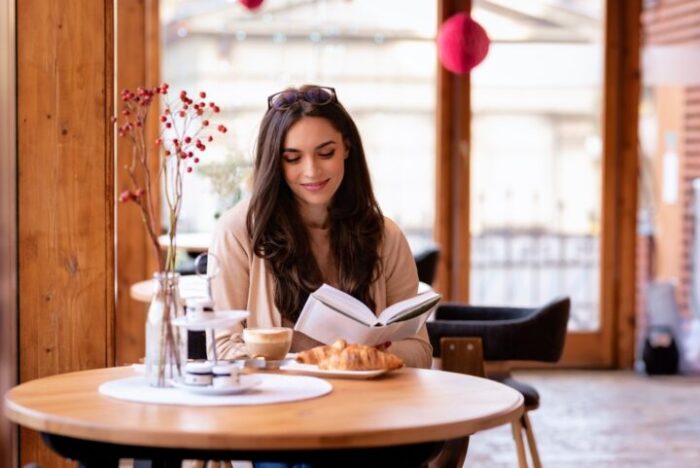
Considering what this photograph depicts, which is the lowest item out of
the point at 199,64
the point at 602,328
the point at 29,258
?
the point at 602,328

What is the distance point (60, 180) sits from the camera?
9.02 feet

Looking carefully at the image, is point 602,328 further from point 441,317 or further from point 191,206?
point 441,317

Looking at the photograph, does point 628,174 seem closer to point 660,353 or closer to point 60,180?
point 660,353

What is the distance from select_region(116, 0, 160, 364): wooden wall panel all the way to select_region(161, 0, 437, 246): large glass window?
0.31m

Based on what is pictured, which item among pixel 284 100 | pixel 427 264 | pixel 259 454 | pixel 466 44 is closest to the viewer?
pixel 259 454

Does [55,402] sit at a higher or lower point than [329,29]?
lower

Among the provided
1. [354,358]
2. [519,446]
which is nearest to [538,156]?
[519,446]

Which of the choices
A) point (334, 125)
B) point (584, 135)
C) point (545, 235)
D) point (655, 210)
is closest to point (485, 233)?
point (545, 235)

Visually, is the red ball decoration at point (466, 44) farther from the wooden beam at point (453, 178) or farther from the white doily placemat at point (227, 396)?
the white doily placemat at point (227, 396)

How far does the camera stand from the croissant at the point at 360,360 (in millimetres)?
2311

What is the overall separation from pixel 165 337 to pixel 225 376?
178 mm

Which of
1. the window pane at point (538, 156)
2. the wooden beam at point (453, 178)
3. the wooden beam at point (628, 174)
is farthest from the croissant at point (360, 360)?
the wooden beam at point (628, 174)

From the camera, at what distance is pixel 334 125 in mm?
2869

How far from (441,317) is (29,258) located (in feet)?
6.13
